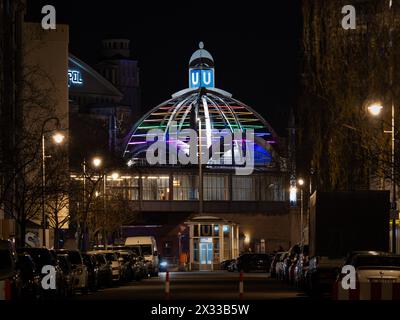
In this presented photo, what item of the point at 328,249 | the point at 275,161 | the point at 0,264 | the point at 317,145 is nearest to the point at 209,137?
the point at 275,161

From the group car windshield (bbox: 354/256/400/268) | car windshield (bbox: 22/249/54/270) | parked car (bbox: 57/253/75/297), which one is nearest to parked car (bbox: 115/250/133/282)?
parked car (bbox: 57/253/75/297)

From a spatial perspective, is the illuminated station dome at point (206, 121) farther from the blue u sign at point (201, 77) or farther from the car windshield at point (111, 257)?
the car windshield at point (111, 257)

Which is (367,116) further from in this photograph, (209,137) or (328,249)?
(209,137)

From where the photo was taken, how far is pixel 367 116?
46750mm

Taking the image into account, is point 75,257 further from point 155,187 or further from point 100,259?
point 155,187

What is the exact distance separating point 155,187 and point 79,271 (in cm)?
10766

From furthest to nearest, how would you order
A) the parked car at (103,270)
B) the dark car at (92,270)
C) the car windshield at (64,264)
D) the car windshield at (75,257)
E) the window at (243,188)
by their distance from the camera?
the window at (243,188)
the parked car at (103,270)
the dark car at (92,270)
the car windshield at (75,257)
the car windshield at (64,264)

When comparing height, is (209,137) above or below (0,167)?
above

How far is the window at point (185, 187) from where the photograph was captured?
156000mm

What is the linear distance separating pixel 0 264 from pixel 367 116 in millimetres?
18209

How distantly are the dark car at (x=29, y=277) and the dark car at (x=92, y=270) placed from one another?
44.4ft

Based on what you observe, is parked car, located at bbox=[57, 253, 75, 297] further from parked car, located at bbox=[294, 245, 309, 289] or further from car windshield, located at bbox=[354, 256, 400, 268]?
car windshield, located at bbox=[354, 256, 400, 268]

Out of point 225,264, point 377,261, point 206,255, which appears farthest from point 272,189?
point 377,261

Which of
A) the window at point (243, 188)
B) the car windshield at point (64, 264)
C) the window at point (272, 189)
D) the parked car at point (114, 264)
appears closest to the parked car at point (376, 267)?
the car windshield at point (64, 264)
